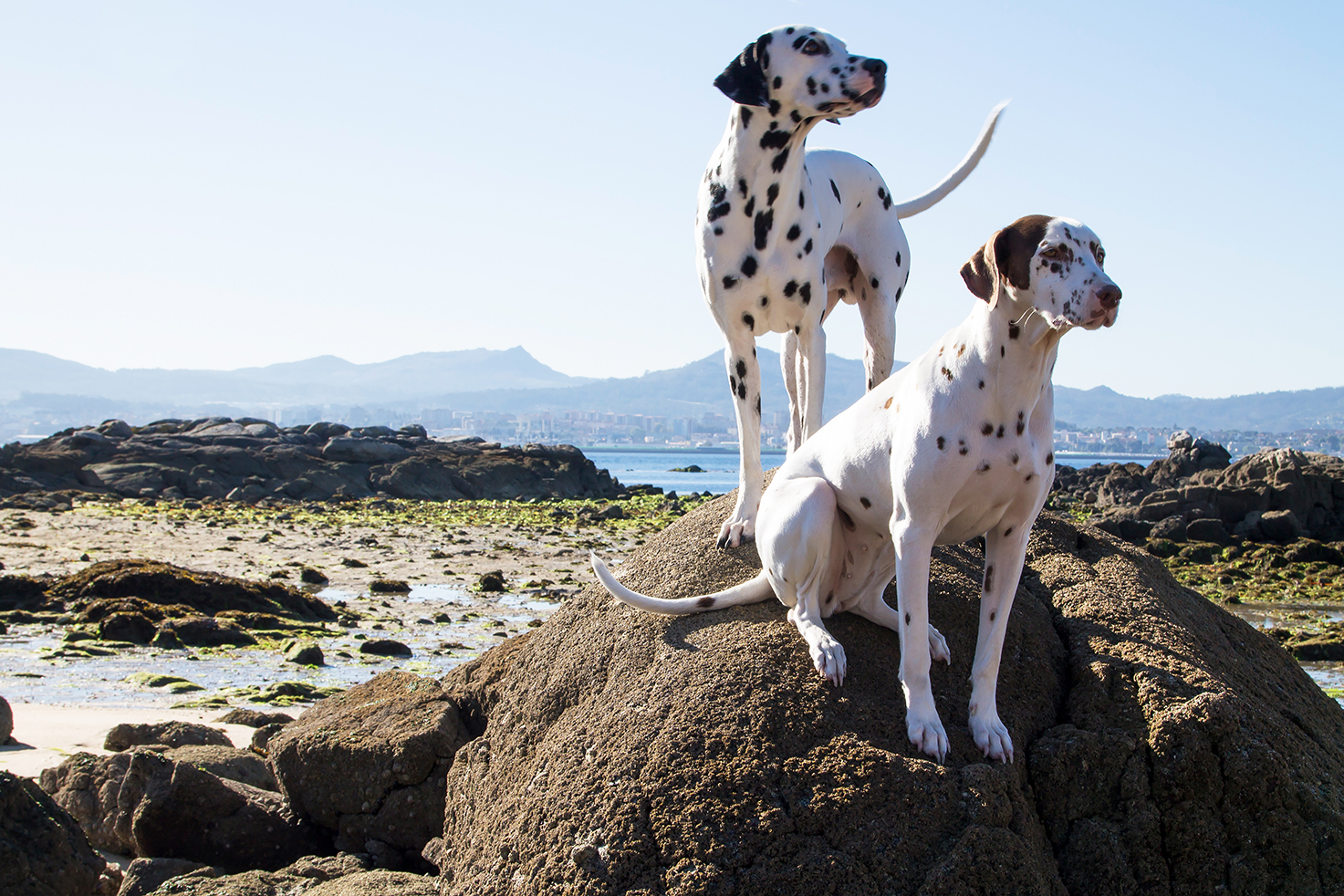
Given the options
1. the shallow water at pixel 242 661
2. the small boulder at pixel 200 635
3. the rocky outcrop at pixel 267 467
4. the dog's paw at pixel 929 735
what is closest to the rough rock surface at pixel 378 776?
the dog's paw at pixel 929 735

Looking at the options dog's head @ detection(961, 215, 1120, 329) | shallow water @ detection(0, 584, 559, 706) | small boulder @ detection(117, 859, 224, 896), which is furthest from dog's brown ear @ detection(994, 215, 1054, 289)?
shallow water @ detection(0, 584, 559, 706)

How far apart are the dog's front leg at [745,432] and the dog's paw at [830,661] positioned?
1397 millimetres

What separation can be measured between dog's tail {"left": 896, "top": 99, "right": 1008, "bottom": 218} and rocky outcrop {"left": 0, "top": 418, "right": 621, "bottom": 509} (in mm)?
29060

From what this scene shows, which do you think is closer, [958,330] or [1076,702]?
[958,330]

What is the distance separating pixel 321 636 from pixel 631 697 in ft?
33.5

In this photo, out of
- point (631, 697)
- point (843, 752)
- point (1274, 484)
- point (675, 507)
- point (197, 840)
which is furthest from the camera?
point (675, 507)

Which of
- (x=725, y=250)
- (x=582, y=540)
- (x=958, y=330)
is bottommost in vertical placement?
(x=582, y=540)

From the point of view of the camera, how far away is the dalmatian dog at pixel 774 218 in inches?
233

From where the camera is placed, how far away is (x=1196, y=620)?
618 centimetres

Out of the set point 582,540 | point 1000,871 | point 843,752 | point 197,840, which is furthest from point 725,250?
point 582,540

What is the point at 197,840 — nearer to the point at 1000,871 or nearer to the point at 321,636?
the point at 1000,871

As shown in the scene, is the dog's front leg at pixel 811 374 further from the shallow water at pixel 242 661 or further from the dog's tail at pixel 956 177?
the shallow water at pixel 242 661

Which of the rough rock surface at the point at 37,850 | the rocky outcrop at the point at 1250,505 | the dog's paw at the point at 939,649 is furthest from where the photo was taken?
the rocky outcrop at the point at 1250,505

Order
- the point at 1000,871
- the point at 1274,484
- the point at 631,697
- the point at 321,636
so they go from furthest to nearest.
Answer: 1. the point at 1274,484
2. the point at 321,636
3. the point at 631,697
4. the point at 1000,871
